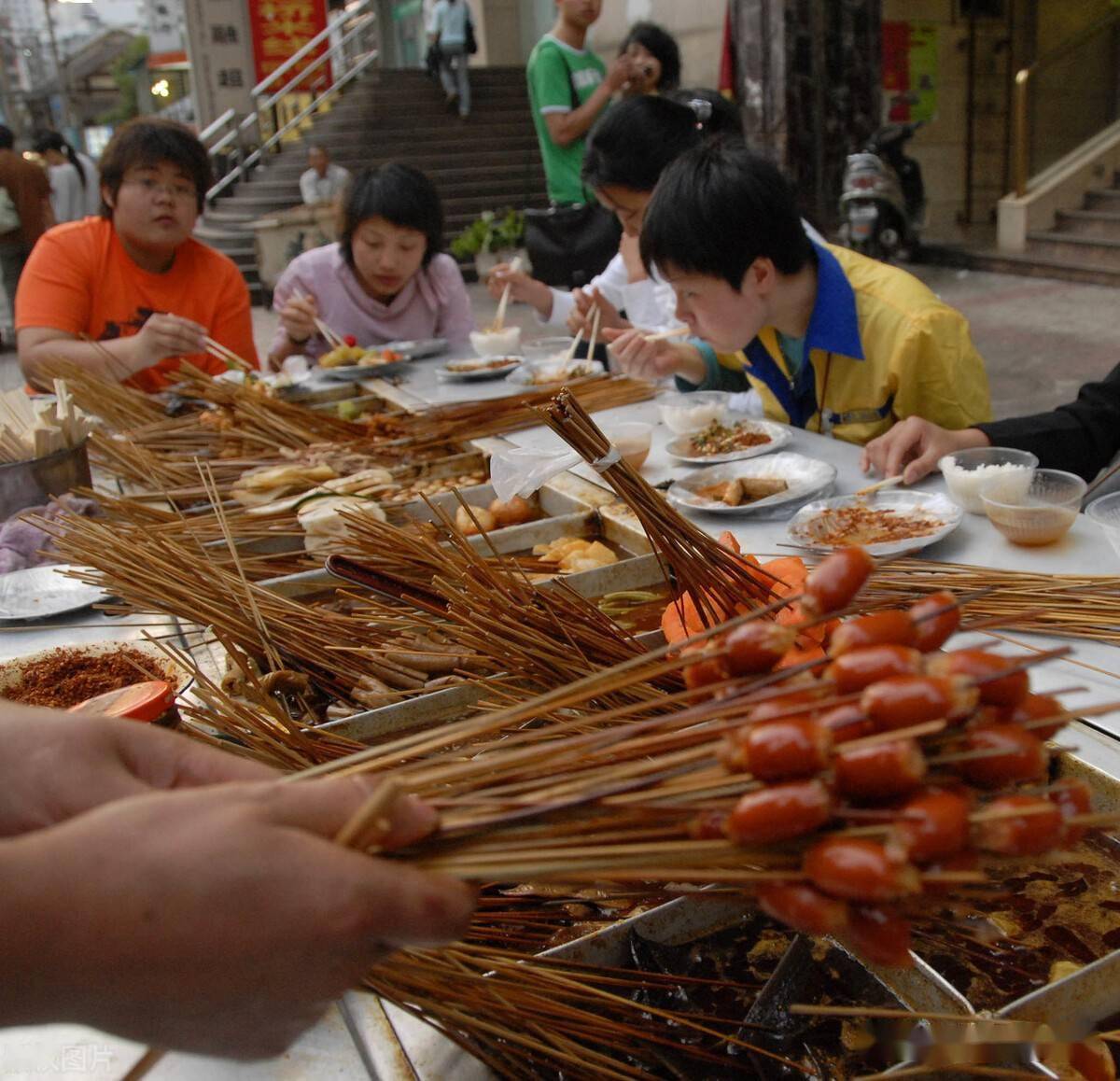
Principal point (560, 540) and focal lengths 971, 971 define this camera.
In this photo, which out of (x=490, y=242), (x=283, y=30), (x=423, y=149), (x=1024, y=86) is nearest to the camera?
(x=1024, y=86)

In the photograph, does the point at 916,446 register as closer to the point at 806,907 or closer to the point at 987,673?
the point at 987,673

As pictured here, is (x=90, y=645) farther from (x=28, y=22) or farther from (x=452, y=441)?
(x=28, y=22)

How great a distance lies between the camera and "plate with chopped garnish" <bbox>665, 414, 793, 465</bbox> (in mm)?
2664

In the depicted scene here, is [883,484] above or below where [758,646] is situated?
below

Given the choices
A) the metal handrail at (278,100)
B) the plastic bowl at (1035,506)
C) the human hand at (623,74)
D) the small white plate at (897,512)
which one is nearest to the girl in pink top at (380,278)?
the human hand at (623,74)

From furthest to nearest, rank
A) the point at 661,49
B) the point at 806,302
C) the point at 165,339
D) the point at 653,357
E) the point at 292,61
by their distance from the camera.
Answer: the point at 292,61 → the point at 661,49 → the point at 165,339 → the point at 653,357 → the point at 806,302

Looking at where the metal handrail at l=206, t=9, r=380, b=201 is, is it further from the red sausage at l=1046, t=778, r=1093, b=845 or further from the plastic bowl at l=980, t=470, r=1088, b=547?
the red sausage at l=1046, t=778, r=1093, b=845

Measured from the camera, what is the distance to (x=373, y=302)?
4.91m

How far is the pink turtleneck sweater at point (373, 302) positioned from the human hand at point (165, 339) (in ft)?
3.55

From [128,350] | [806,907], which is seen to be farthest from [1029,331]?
[806,907]

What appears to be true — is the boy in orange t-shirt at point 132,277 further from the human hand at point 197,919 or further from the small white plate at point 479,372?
the human hand at point 197,919

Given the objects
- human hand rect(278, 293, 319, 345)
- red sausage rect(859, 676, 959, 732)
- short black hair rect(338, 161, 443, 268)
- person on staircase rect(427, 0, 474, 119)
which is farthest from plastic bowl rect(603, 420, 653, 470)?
person on staircase rect(427, 0, 474, 119)

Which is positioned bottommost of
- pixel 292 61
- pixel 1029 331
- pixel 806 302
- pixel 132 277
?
pixel 1029 331

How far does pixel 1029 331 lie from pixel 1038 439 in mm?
6434
